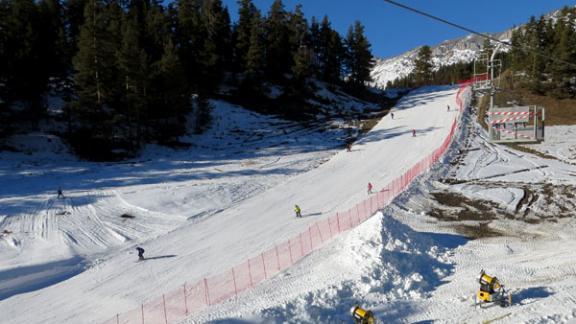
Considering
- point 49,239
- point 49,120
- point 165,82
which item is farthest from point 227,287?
point 49,120

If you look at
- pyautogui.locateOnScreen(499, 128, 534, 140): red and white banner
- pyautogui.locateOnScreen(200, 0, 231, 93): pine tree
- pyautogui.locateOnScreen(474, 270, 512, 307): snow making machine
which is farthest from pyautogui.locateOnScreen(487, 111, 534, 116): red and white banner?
pyautogui.locateOnScreen(200, 0, 231, 93): pine tree

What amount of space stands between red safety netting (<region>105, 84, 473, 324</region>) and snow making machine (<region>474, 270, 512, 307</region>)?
8306mm

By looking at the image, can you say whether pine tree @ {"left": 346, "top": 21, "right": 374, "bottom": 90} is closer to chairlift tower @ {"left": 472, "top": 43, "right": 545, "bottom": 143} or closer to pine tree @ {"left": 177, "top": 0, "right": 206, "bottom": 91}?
pine tree @ {"left": 177, "top": 0, "right": 206, "bottom": 91}

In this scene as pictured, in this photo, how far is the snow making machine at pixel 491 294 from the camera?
1305cm

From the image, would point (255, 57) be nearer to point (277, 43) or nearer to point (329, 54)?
point (277, 43)

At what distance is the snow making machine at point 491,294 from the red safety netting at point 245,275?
8.31 metres

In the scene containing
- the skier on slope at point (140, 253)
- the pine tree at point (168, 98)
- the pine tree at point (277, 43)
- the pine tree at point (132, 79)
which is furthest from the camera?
the pine tree at point (277, 43)

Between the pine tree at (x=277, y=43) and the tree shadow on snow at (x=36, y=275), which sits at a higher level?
the pine tree at (x=277, y=43)

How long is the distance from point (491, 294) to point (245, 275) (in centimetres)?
1006

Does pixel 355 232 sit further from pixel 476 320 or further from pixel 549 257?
pixel 549 257

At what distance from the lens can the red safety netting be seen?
49.9 ft

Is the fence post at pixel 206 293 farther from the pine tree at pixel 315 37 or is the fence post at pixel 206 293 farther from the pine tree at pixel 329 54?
the pine tree at pixel 315 37

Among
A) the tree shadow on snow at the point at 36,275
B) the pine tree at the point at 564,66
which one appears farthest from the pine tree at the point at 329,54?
the tree shadow on snow at the point at 36,275

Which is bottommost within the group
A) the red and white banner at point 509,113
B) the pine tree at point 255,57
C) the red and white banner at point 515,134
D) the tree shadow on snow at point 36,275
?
the tree shadow on snow at point 36,275
